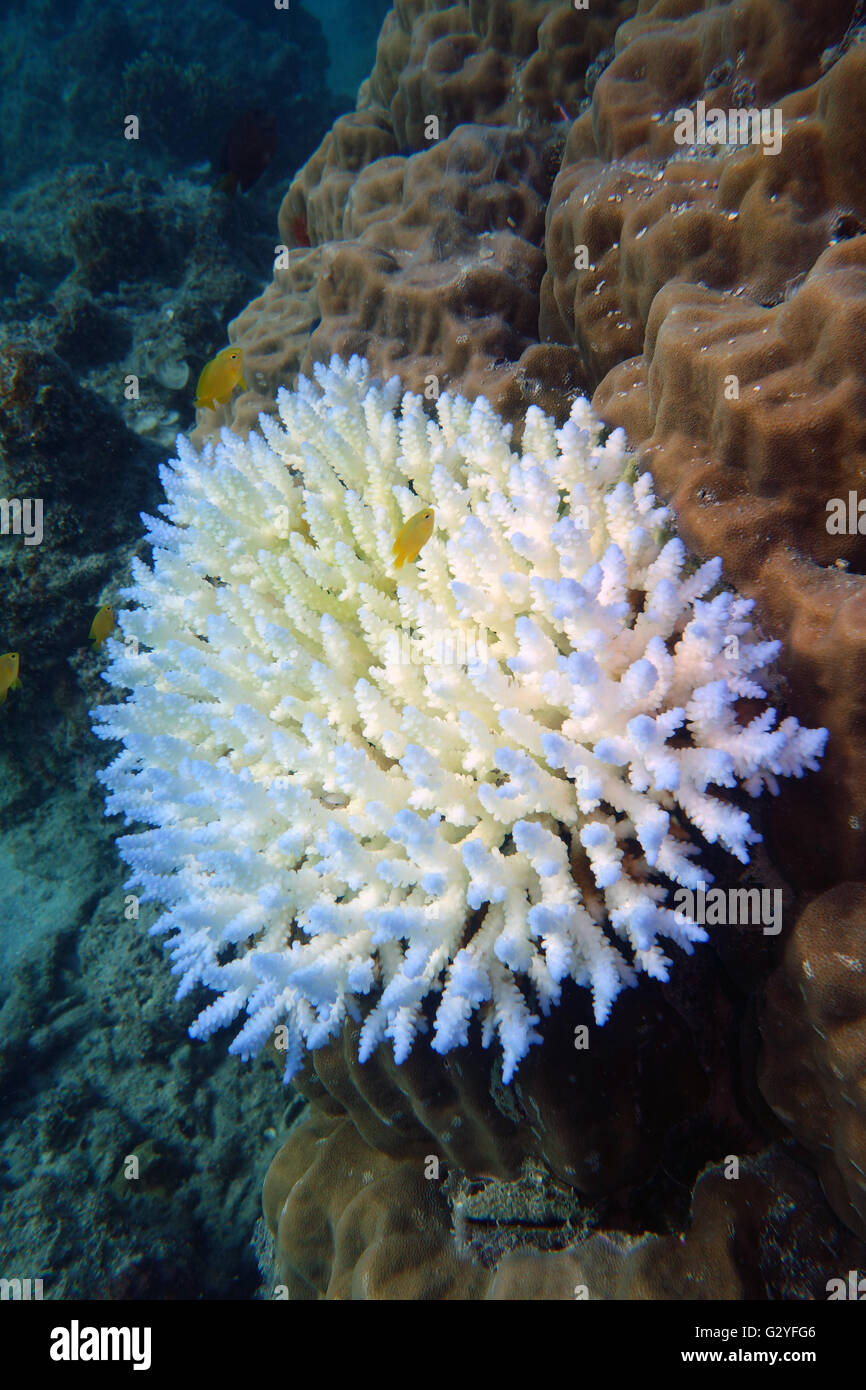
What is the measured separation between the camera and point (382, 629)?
7.91 ft

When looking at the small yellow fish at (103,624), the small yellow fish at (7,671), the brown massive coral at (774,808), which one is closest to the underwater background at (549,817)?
the brown massive coral at (774,808)

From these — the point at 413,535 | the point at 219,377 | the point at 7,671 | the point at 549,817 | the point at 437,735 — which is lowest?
the point at 549,817

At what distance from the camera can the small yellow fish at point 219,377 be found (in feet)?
13.3

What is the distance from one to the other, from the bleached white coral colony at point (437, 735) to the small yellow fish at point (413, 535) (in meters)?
0.08

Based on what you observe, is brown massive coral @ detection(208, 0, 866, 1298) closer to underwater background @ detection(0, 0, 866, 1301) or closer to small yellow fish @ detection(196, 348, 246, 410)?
underwater background @ detection(0, 0, 866, 1301)

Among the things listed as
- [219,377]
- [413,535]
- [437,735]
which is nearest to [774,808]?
[437,735]

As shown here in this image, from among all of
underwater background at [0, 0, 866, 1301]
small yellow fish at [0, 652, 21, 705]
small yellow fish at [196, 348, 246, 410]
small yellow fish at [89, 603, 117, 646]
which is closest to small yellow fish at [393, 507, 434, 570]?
underwater background at [0, 0, 866, 1301]

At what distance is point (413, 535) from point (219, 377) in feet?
8.51

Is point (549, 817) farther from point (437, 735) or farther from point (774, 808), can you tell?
point (774, 808)

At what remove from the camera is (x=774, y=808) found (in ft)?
6.77

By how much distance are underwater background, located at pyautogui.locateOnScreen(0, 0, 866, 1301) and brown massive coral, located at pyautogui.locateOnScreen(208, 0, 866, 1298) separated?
1cm

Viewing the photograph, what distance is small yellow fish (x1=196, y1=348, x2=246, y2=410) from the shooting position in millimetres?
4055

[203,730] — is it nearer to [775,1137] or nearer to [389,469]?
[389,469]
